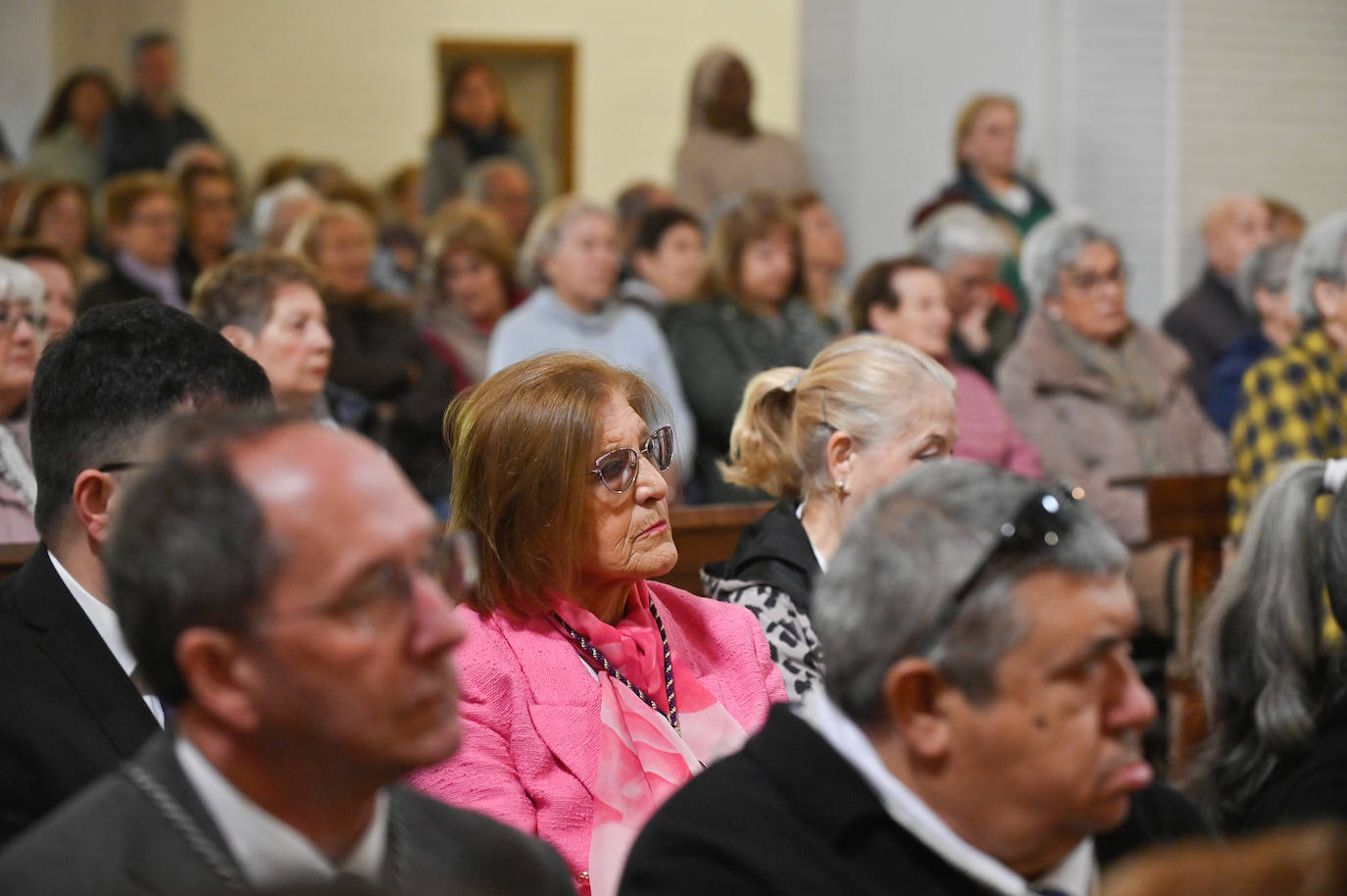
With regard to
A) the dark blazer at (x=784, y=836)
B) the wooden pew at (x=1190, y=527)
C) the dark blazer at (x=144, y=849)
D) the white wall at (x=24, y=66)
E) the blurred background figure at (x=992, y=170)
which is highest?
the white wall at (x=24, y=66)

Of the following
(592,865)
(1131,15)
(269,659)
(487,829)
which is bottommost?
(592,865)

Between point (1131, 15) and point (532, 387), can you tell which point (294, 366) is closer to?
point (532, 387)

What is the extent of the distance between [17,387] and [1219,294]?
4.94 meters

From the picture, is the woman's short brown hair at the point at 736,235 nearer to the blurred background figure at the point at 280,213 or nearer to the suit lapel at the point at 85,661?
the blurred background figure at the point at 280,213

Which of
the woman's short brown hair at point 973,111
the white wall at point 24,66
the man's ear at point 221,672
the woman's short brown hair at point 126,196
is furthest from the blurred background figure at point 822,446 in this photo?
the white wall at point 24,66

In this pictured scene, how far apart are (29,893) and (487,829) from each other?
0.43 metres

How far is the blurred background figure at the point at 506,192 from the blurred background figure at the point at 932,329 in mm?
2927

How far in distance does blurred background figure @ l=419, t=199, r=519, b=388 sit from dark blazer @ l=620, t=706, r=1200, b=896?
4.16m

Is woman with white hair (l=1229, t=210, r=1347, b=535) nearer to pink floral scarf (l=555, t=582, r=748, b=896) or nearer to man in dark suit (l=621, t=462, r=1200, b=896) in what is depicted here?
pink floral scarf (l=555, t=582, r=748, b=896)

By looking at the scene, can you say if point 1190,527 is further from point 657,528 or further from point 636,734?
point 636,734

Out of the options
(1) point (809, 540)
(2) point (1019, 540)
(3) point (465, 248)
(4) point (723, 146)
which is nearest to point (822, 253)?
(4) point (723, 146)

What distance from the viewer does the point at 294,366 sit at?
381 centimetres

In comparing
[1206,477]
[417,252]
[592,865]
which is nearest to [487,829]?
[592,865]

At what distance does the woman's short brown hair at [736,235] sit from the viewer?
5.58 m
